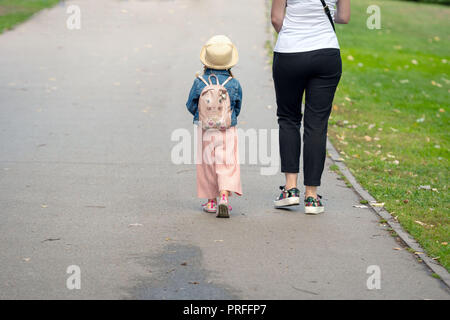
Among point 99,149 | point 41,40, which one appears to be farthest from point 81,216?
point 41,40

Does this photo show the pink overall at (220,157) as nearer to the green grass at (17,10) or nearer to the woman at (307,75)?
the woman at (307,75)

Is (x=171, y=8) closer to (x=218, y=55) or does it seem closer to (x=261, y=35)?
(x=261, y=35)

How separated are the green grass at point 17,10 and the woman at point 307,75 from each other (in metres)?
11.9

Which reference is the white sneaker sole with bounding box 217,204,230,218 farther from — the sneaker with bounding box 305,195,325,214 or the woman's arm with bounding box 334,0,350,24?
the woman's arm with bounding box 334,0,350,24

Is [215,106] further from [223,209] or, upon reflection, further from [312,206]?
[312,206]

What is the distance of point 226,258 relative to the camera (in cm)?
520

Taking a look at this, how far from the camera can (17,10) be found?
19797 mm

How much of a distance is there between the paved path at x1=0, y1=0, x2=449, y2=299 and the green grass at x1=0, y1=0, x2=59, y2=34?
4588 millimetres

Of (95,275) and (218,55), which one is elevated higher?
(218,55)

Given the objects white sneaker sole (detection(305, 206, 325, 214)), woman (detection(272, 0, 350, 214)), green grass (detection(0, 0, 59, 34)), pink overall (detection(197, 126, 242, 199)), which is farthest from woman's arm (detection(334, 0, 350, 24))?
green grass (detection(0, 0, 59, 34))

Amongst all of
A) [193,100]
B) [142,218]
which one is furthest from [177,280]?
[193,100]

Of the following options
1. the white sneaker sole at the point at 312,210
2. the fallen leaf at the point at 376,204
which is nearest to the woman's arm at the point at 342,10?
the white sneaker sole at the point at 312,210

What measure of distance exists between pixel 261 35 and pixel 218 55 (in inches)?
468

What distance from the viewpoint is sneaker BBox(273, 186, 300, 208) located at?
6387 mm
